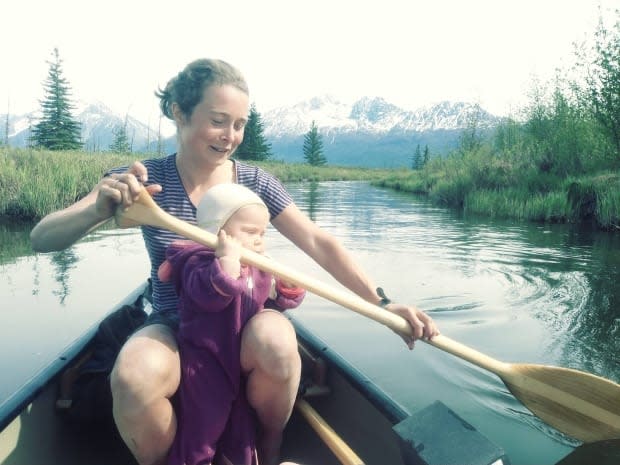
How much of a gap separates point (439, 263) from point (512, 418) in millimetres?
4168

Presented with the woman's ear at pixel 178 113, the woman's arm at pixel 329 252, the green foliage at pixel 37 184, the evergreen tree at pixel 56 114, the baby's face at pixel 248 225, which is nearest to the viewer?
the baby's face at pixel 248 225

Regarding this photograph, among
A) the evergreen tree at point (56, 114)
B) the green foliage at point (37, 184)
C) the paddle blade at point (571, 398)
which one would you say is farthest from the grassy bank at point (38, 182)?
the evergreen tree at point (56, 114)

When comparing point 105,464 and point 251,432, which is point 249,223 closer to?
point 251,432

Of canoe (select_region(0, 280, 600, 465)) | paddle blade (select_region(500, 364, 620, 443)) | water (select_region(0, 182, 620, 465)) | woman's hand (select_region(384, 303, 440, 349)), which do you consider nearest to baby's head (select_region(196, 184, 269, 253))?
woman's hand (select_region(384, 303, 440, 349))

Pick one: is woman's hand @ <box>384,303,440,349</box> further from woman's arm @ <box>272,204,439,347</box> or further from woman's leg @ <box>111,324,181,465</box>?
woman's leg @ <box>111,324,181,465</box>

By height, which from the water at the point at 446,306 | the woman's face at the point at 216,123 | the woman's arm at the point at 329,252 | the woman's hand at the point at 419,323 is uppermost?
the woman's face at the point at 216,123

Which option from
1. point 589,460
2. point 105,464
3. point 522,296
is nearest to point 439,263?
point 522,296

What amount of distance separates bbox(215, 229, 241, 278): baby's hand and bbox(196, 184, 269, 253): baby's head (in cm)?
8

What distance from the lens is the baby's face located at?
1.67 m

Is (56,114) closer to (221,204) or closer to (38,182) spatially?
(38,182)

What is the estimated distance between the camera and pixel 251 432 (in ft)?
5.38

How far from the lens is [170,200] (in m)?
1.99

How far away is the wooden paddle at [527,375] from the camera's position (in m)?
1.66

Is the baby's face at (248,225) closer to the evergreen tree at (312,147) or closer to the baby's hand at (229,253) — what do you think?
the baby's hand at (229,253)
